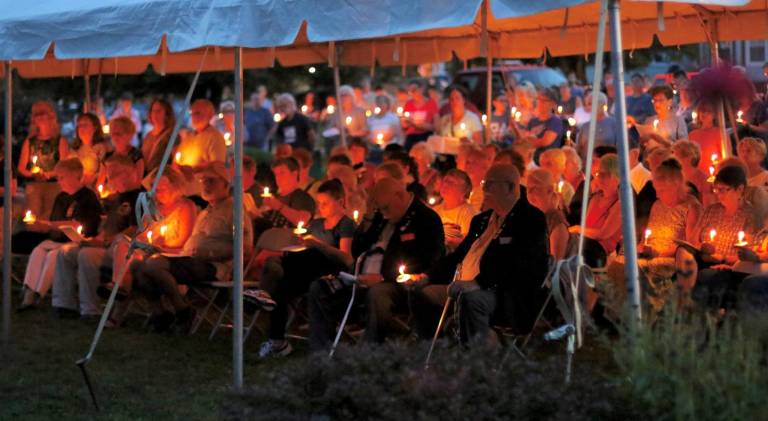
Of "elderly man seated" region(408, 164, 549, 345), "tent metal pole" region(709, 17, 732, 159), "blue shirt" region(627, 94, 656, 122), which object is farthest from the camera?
"blue shirt" region(627, 94, 656, 122)

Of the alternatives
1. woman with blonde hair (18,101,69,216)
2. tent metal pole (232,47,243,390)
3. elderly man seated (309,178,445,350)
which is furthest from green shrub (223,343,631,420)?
woman with blonde hair (18,101,69,216)

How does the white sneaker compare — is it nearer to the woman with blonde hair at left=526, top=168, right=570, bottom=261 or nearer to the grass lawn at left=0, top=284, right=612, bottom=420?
the grass lawn at left=0, top=284, right=612, bottom=420

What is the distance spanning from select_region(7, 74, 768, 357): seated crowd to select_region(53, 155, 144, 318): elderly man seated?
14mm

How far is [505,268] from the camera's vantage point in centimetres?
817

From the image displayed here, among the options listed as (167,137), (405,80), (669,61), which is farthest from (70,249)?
(405,80)

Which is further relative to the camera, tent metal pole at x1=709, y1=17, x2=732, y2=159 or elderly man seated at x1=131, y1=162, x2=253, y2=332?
tent metal pole at x1=709, y1=17, x2=732, y2=159

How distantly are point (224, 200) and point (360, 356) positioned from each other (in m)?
5.22

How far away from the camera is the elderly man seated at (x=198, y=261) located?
1028 cm

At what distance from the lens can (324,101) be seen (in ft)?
106

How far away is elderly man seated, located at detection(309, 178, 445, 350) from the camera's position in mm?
8820

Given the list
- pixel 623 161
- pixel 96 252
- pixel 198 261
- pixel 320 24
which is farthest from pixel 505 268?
pixel 96 252

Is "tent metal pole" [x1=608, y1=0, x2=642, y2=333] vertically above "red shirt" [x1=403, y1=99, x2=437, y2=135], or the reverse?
"red shirt" [x1=403, y1=99, x2=437, y2=135]

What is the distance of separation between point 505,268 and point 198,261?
3076mm

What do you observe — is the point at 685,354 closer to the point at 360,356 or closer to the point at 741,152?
the point at 360,356
